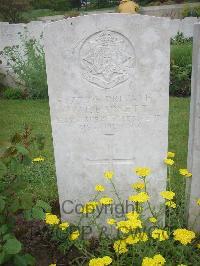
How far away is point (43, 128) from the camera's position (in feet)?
22.0

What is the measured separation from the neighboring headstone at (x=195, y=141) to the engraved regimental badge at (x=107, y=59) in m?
0.44

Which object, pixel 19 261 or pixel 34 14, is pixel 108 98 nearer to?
pixel 19 261

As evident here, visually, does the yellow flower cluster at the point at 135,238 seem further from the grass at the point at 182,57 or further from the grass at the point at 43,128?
the grass at the point at 182,57

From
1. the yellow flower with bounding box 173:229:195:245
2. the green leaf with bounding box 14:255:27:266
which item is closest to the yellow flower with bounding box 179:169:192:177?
the yellow flower with bounding box 173:229:195:245

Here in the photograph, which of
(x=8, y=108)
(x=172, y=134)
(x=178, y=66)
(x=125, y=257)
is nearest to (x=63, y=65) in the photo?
(x=125, y=257)

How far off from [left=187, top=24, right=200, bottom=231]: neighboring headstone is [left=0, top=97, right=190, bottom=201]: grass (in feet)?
4.49

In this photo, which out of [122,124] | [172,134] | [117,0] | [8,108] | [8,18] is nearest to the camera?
[122,124]

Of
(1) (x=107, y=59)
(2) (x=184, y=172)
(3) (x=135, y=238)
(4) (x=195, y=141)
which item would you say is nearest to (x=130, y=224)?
(3) (x=135, y=238)

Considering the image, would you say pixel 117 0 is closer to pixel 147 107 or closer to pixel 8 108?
pixel 8 108

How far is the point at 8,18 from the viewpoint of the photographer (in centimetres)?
2314

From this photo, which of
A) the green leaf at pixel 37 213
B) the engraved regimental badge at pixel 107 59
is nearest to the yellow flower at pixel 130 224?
the green leaf at pixel 37 213

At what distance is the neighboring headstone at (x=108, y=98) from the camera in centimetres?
290

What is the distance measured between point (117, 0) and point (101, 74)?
37.1 meters

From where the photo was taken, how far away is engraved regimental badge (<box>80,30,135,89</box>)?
9.60ft
